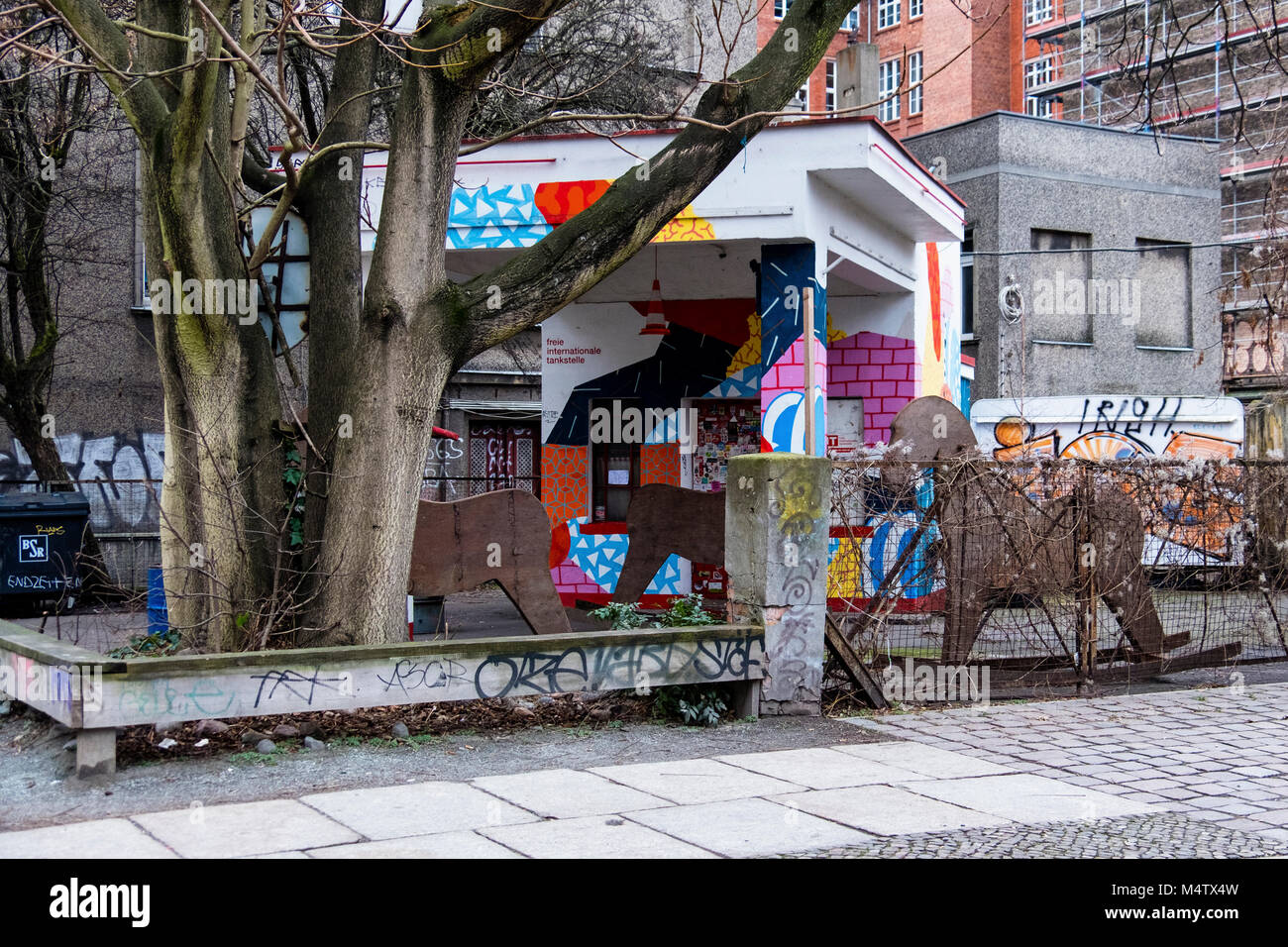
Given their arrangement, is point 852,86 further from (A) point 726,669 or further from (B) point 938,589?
(A) point 726,669

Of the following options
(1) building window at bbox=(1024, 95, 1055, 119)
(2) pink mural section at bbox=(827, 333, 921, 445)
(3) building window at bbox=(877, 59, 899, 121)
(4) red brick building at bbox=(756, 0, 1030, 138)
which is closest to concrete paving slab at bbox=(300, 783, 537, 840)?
(2) pink mural section at bbox=(827, 333, 921, 445)

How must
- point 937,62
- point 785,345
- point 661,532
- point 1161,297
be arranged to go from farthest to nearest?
point 937,62 → point 1161,297 → point 785,345 → point 661,532

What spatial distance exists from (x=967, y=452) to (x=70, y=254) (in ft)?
49.9

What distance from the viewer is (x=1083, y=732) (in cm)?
843

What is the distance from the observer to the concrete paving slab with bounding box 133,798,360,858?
5.36m

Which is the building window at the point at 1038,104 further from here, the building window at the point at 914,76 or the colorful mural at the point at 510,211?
the colorful mural at the point at 510,211

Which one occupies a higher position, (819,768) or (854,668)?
(854,668)

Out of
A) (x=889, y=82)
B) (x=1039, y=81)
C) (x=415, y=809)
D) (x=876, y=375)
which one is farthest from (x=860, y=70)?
(x=1039, y=81)

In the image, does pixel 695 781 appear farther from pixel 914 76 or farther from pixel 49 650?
pixel 914 76

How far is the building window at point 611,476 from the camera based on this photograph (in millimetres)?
16231

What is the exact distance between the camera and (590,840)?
556cm

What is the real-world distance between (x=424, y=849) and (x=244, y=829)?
3.03 feet

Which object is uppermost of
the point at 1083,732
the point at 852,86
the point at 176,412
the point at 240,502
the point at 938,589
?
the point at 852,86

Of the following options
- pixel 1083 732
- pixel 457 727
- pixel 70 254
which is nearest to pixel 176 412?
pixel 457 727
